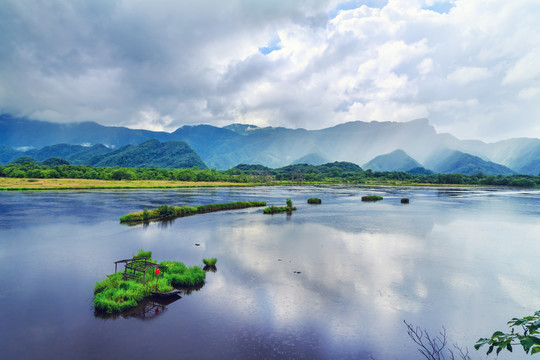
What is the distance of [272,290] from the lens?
18.9 m

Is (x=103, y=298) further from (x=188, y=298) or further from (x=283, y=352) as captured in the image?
(x=283, y=352)

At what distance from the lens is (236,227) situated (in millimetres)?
38625

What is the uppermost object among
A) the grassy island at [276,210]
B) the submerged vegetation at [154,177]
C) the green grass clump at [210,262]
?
the submerged vegetation at [154,177]

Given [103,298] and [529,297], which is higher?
[103,298]

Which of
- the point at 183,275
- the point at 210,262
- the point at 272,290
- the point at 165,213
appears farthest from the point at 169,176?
the point at 272,290

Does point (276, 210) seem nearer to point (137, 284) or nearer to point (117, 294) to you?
point (137, 284)

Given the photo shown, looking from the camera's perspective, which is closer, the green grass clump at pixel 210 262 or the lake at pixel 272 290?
the lake at pixel 272 290

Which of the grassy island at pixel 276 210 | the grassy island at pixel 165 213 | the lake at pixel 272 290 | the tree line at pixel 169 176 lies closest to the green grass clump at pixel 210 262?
the lake at pixel 272 290

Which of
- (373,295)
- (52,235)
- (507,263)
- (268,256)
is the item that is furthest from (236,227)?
(507,263)

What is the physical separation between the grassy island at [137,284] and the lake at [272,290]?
71 centimetres

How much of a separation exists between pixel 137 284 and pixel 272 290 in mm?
8296

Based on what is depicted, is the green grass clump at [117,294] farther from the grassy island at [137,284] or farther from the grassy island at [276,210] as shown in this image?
the grassy island at [276,210]

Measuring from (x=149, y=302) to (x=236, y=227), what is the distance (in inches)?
858

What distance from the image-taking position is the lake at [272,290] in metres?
13.4
